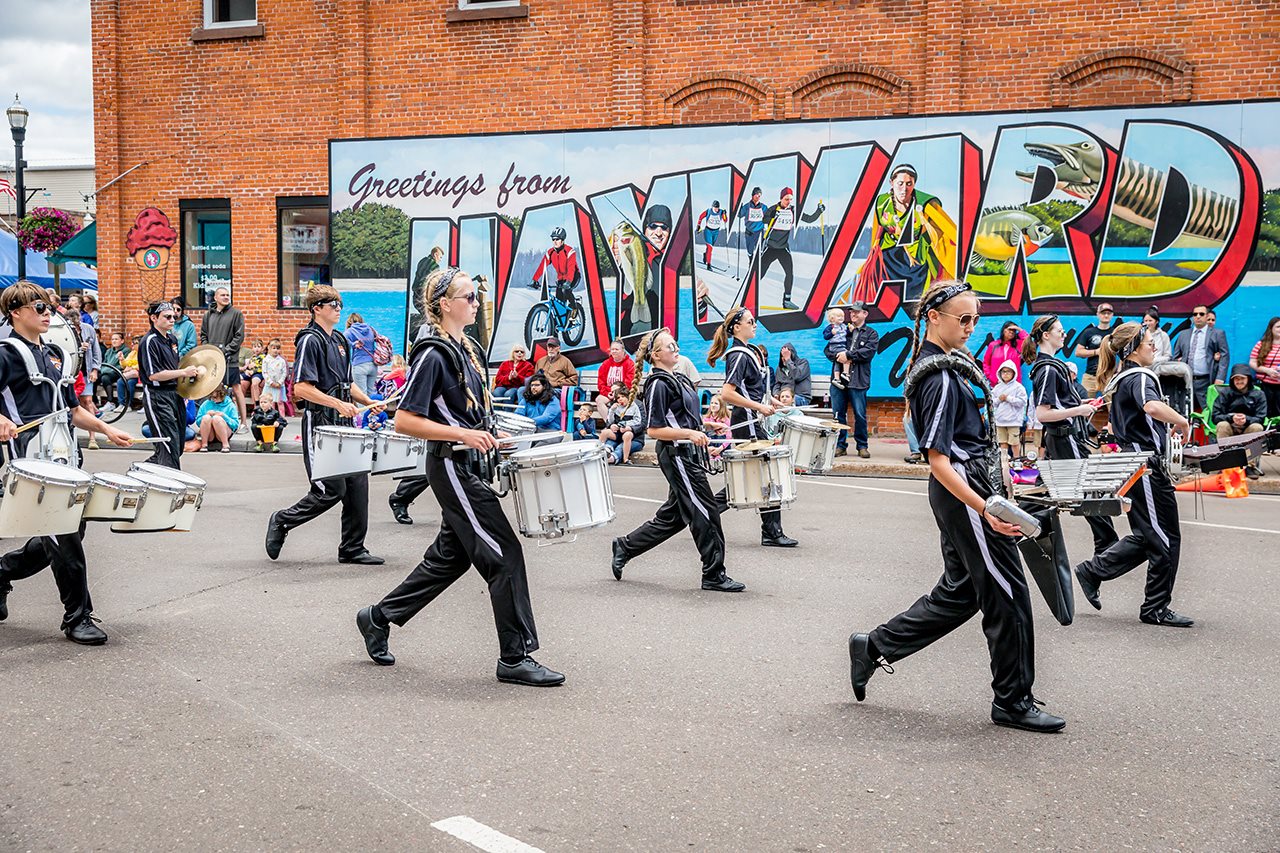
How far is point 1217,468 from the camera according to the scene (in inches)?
295

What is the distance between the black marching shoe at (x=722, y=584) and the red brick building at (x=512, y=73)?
13499 millimetres

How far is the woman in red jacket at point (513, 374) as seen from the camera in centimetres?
1911

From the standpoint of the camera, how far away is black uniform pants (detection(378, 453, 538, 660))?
6223mm

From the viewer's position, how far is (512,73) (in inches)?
882

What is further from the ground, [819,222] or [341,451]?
[819,222]

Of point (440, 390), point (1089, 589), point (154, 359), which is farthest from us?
point (154, 359)

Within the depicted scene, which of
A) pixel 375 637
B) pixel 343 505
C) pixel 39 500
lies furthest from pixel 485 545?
pixel 343 505

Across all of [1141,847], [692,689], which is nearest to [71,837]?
[692,689]

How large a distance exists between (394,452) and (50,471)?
3117 mm

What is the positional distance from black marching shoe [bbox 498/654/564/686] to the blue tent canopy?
79.7ft

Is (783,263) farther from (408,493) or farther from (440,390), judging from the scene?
(440,390)

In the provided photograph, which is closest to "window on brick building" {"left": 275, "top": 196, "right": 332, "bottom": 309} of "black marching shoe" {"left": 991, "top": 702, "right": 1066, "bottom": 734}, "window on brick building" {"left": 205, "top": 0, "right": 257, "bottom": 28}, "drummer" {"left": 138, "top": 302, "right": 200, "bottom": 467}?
"window on brick building" {"left": 205, "top": 0, "right": 257, "bottom": 28}

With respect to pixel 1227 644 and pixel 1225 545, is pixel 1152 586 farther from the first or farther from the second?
pixel 1225 545

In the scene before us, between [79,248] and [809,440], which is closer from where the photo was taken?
[809,440]
